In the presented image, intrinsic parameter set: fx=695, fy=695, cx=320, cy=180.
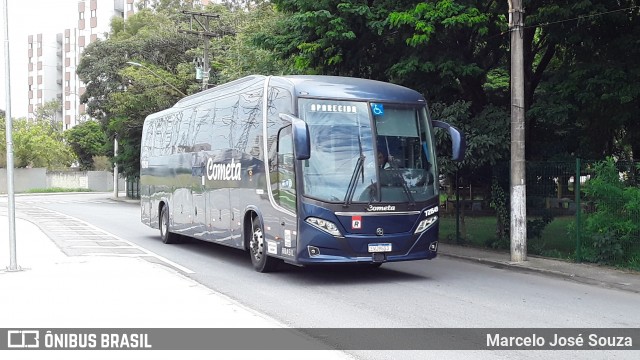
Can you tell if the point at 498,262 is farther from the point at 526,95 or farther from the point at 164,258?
the point at 164,258

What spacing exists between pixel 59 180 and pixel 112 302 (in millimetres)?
72574

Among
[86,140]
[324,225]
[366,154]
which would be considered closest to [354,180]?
[366,154]

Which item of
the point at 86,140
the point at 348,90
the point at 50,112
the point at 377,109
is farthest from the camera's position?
the point at 50,112

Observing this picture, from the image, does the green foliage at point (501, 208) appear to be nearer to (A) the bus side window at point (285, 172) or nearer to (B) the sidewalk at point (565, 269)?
(B) the sidewalk at point (565, 269)

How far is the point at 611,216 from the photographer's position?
43.9 feet

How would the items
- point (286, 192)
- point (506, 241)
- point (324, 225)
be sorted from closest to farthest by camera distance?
point (324, 225) → point (286, 192) → point (506, 241)

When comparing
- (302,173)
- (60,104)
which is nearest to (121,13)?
(60,104)

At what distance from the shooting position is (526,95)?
58.2 feet

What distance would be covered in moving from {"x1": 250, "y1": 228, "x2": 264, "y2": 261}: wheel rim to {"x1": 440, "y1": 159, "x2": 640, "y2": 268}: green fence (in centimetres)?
644

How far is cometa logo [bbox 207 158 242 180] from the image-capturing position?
13.9m

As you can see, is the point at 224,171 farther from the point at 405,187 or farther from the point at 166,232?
the point at 166,232

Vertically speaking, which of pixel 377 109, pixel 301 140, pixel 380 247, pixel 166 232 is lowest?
pixel 166 232

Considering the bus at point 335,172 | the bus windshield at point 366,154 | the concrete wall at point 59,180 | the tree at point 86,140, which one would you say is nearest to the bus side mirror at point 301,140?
the bus at point 335,172

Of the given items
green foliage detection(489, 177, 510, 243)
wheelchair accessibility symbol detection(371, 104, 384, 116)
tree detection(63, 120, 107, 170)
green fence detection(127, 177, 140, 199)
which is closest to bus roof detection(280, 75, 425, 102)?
wheelchair accessibility symbol detection(371, 104, 384, 116)
